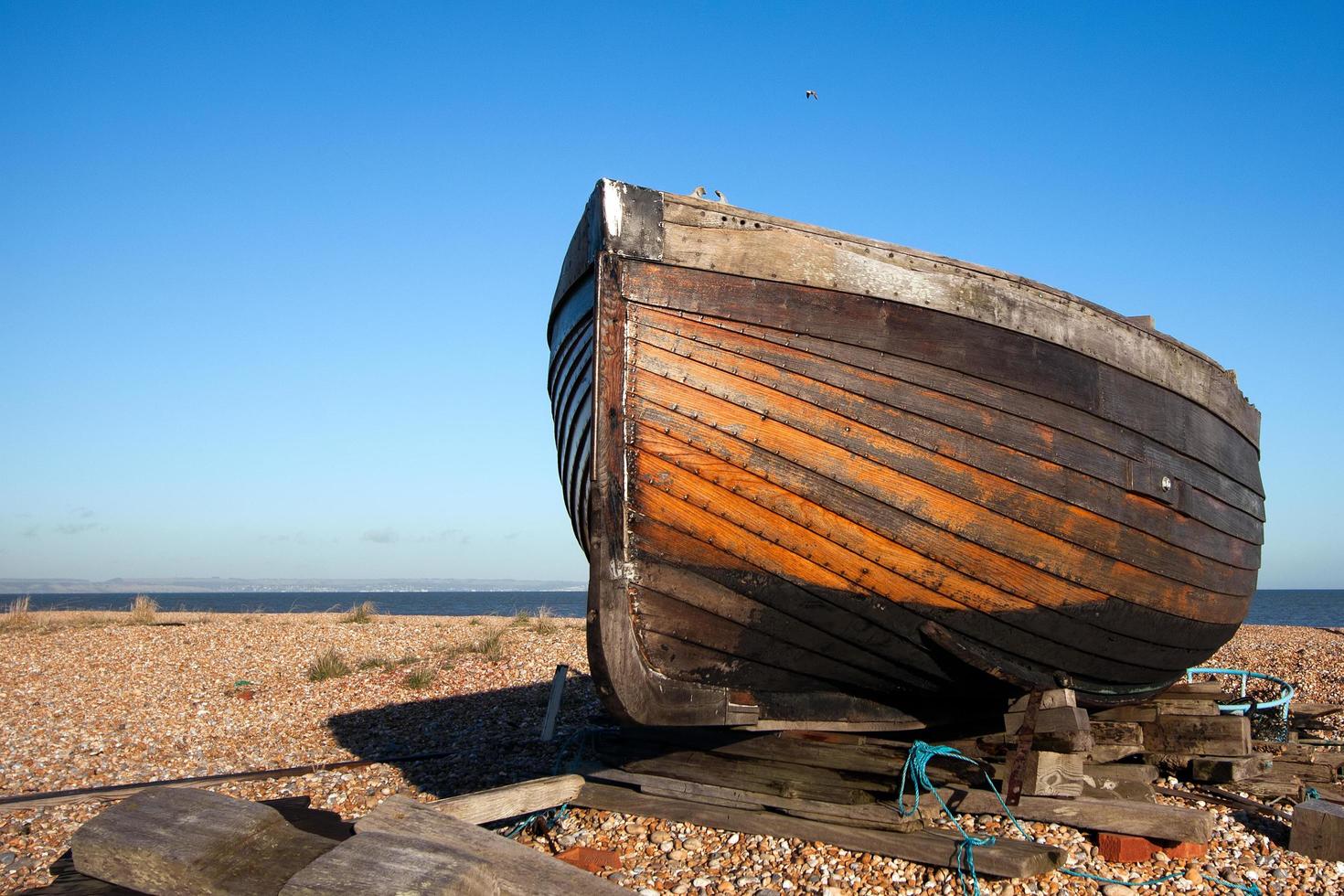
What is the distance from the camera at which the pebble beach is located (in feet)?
12.9

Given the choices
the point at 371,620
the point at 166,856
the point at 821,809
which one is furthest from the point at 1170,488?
the point at 371,620

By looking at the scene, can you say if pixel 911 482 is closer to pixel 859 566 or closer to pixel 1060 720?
pixel 859 566

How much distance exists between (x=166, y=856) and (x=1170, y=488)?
4.90 metres

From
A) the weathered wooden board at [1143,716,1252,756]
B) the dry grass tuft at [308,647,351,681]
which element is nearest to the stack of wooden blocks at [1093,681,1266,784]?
the weathered wooden board at [1143,716,1252,756]

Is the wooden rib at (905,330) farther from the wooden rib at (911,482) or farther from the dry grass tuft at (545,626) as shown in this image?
the dry grass tuft at (545,626)

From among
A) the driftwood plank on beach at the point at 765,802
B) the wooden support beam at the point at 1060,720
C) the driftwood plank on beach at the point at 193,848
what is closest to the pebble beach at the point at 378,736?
the driftwood plank on beach at the point at 765,802

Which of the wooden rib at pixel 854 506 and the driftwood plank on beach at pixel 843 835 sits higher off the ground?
the wooden rib at pixel 854 506

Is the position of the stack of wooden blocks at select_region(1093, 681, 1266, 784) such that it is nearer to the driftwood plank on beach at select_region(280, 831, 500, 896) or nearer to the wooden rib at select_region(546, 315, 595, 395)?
the wooden rib at select_region(546, 315, 595, 395)

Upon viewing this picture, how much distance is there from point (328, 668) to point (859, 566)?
27.3ft

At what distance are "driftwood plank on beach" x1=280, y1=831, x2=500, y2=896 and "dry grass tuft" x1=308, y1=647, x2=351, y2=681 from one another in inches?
310

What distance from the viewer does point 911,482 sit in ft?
13.0

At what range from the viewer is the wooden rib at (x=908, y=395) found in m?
3.84

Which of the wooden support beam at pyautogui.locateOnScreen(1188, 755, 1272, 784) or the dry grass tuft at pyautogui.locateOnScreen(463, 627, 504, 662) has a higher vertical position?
the wooden support beam at pyautogui.locateOnScreen(1188, 755, 1272, 784)

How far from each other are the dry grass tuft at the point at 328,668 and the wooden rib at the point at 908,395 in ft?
26.7
